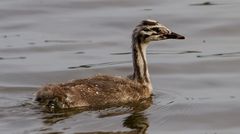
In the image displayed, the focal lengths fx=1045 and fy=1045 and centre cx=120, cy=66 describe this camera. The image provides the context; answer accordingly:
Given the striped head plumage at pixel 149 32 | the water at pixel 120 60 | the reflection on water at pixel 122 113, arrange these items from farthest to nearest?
the striped head plumage at pixel 149 32, the water at pixel 120 60, the reflection on water at pixel 122 113

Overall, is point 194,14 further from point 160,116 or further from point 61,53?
point 160,116

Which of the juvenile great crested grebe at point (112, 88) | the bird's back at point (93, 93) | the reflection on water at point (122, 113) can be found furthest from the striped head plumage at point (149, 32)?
the reflection on water at point (122, 113)

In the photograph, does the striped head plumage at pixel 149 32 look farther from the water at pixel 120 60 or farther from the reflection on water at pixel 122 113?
the reflection on water at pixel 122 113

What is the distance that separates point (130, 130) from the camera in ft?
42.3

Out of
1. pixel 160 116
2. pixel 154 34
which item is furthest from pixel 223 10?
pixel 160 116

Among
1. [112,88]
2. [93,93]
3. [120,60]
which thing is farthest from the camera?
[120,60]

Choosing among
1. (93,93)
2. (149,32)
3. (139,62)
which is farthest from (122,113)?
(149,32)

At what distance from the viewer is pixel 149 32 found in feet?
48.5


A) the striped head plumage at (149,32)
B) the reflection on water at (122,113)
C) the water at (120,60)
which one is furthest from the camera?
the striped head plumage at (149,32)

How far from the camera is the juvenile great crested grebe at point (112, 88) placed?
44.2ft

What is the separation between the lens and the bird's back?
1345cm

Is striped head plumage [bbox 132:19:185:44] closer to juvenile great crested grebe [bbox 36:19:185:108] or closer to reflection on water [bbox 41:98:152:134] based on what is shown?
juvenile great crested grebe [bbox 36:19:185:108]

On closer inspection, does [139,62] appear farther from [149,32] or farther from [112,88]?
[112,88]

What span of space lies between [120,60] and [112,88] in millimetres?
2734
